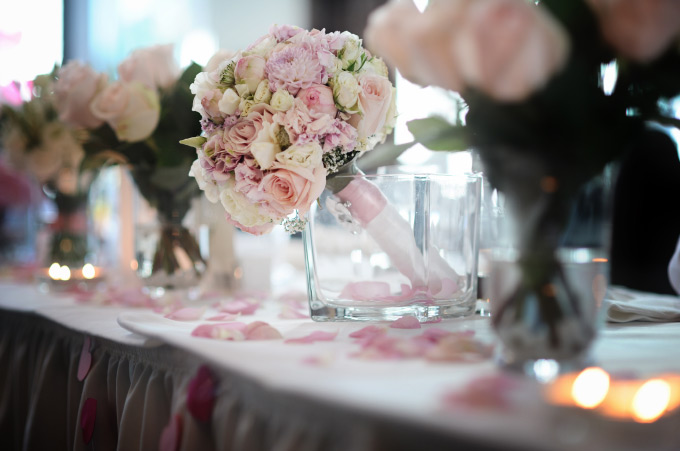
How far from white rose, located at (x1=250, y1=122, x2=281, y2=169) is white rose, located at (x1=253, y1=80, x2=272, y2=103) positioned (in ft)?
0.12

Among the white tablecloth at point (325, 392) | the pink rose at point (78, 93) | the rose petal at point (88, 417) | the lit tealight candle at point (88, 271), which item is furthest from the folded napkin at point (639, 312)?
the lit tealight candle at point (88, 271)

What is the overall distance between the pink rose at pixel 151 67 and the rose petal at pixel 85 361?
56 centimetres

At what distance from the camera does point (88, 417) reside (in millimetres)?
932

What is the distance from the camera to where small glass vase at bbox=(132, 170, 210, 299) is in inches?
49.9

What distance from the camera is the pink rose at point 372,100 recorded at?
820mm

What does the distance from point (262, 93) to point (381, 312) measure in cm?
38

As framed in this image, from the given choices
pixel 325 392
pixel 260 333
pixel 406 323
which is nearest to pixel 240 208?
pixel 260 333

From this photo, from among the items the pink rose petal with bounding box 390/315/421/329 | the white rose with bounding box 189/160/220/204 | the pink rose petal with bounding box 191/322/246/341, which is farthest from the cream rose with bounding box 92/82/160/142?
the pink rose petal with bounding box 390/315/421/329

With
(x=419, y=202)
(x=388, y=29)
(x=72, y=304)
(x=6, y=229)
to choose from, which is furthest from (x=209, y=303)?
(x=6, y=229)

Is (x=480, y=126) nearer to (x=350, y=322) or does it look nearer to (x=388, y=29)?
(x=388, y=29)

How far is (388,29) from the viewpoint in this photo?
21.7 inches

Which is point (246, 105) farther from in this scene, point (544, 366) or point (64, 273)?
point (64, 273)

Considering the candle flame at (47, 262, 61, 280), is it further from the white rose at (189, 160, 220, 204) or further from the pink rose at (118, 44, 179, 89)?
the white rose at (189, 160, 220, 204)

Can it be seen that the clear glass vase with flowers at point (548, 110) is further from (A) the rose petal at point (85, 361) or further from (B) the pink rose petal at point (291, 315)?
(A) the rose petal at point (85, 361)
